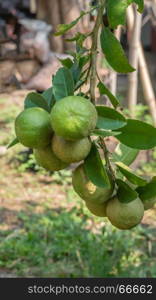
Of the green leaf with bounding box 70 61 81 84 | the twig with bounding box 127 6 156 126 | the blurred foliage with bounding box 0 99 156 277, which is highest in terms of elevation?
the green leaf with bounding box 70 61 81 84

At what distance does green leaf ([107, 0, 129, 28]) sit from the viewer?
85 centimetres

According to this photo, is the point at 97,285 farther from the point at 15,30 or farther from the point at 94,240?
the point at 15,30

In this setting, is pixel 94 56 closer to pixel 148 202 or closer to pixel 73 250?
pixel 148 202

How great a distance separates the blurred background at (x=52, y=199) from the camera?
10.0ft

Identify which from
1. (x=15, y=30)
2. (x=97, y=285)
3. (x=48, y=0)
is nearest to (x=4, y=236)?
(x=97, y=285)

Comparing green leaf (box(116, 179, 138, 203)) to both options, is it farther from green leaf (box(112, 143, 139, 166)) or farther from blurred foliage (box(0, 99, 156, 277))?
blurred foliage (box(0, 99, 156, 277))

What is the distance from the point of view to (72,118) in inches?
25.9

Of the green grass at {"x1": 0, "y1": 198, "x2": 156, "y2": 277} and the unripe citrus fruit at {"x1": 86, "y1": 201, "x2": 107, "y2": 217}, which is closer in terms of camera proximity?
the unripe citrus fruit at {"x1": 86, "y1": 201, "x2": 107, "y2": 217}

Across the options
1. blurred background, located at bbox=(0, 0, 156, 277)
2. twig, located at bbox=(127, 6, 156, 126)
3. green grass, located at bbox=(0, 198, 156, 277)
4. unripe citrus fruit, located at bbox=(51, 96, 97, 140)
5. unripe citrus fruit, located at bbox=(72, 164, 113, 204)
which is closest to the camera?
unripe citrus fruit, located at bbox=(51, 96, 97, 140)

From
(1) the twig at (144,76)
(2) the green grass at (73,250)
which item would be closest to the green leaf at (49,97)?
(2) the green grass at (73,250)

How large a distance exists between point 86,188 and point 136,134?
0.10m

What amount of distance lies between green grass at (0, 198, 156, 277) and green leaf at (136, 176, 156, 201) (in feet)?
6.55

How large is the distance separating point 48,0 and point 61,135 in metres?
6.00

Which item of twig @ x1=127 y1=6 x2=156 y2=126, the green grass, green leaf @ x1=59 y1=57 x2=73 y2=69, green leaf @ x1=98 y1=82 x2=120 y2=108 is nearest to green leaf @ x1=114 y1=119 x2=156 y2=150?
green leaf @ x1=98 y1=82 x2=120 y2=108
